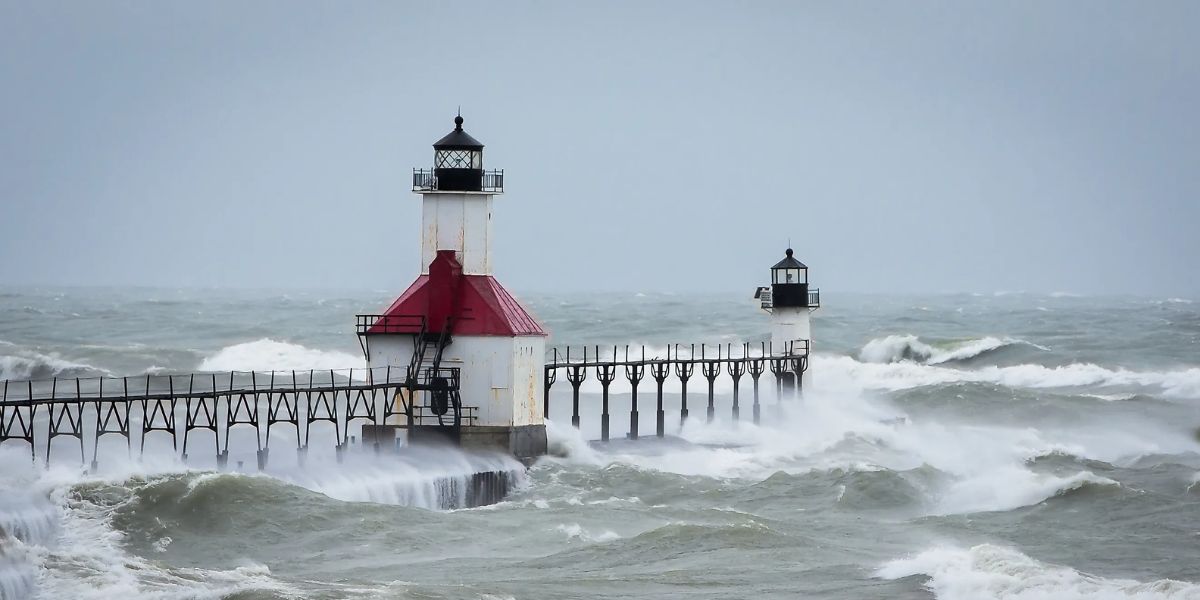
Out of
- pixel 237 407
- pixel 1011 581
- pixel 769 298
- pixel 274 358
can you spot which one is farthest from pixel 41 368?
pixel 1011 581

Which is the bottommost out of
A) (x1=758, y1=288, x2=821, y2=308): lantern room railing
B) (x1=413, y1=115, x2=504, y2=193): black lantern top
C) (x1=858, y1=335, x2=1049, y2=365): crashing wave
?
(x1=858, y1=335, x2=1049, y2=365): crashing wave

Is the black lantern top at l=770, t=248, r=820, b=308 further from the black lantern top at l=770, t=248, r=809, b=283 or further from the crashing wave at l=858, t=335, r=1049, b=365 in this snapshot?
the crashing wave at l=858, t=335, r=1049, b=365

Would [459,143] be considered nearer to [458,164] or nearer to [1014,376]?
[458,164]

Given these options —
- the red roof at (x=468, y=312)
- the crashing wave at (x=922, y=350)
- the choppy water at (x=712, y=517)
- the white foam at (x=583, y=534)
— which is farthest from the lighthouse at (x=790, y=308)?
the crashing wave at (x=922, y=350)

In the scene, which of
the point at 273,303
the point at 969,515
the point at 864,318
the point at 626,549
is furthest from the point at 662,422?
the point at 273,303

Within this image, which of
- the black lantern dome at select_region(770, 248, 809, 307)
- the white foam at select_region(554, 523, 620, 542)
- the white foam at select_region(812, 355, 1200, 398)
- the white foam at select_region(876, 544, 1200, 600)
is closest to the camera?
the white foam at select_region(876, 544, 1200, 600)

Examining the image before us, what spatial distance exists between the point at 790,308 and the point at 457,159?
48.5 feet

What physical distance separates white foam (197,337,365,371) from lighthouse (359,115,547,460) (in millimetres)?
31607

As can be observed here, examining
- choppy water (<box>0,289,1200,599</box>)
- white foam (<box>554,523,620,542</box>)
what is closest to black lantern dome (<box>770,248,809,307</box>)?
choppy water (<box>0,289,1200,599</box>)

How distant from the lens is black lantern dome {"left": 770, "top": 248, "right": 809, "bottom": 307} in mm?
52031

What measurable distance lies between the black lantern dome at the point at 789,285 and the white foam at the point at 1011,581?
79.9 feet

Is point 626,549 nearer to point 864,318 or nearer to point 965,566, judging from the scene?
point 965,566

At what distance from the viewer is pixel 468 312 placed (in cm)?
3906

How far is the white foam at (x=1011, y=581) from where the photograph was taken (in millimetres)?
25156
